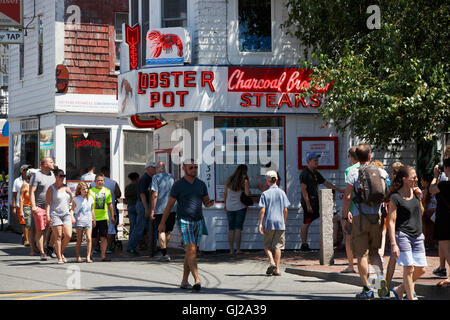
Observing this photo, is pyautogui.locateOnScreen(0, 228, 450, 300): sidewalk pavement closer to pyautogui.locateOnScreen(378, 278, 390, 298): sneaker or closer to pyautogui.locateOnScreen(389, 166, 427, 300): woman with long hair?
pyautogui.locateOnScreen(378, 278, 390, 298): sneaker

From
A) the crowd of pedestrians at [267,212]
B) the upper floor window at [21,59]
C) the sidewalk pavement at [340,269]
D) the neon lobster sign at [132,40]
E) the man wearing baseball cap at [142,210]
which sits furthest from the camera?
the upper floor window at [21,59]

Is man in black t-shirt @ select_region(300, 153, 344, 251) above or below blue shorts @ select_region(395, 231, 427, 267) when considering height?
above

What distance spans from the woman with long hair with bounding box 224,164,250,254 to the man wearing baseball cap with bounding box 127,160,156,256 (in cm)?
159

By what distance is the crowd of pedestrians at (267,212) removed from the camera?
31.8ft

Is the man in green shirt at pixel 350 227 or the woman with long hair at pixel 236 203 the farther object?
the woman with long hair at pixel 236 203

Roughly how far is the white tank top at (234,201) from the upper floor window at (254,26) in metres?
3.00

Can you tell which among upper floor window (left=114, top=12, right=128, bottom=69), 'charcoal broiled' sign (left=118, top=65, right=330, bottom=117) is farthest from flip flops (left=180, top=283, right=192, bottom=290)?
upper floor window (left=114, top=12, right=128, bottom=69)

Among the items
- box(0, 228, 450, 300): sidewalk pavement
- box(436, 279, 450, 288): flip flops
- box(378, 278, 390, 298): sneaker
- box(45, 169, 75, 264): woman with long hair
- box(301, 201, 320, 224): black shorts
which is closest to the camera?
box(378, 278, 390, 298): sneaker

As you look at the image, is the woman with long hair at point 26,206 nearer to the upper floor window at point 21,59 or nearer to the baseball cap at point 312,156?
the baseball cap at point 312,156

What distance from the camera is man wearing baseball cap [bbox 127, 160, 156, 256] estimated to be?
17031 millimetres

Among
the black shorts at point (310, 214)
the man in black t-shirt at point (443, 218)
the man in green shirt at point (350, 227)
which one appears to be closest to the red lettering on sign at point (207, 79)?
the black shorts at point (310, 214)

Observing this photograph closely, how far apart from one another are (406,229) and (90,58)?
Answer: 50.7 ft

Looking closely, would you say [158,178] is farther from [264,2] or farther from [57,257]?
[264,2]

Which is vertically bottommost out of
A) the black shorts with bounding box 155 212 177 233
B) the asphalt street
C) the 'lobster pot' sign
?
the asphalt street
